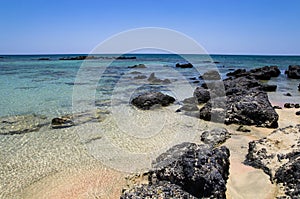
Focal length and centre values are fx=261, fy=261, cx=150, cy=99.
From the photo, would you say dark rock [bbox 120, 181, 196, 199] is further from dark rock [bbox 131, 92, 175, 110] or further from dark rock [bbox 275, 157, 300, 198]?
dark rock [bbox 131, 92, 175, 110]

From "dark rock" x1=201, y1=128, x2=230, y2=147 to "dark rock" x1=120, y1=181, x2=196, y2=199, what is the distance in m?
3.41

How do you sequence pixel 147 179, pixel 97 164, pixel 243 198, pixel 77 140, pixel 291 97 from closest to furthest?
pixel 243 198 → pixel 147 179 → pixel 97 164 → pixel 77 140 → pixel 291 97

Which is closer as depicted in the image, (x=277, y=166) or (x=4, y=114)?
(x=277, y=166)

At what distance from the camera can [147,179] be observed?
5531 millimetres

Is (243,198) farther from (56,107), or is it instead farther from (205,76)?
(205,76)

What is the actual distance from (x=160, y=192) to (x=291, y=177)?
2437 millimetres

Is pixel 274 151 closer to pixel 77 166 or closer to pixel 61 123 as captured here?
pixel 77 166

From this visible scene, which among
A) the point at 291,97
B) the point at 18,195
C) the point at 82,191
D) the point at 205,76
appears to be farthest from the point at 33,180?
the point at 205,76

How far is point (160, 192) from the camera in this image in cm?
395

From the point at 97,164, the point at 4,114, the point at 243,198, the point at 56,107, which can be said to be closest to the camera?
the point at 243,198

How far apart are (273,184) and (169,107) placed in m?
7.82

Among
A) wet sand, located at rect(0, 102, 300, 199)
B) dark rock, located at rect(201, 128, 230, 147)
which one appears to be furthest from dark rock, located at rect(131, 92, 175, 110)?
dark rock, located at rect(201, 128, 230, 147)

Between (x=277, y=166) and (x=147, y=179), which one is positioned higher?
(x=277, y=166)

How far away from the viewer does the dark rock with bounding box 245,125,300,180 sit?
5.40 m
